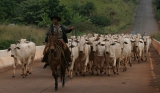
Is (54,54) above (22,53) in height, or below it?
above

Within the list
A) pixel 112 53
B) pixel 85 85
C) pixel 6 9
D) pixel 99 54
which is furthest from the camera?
pixel 6 9

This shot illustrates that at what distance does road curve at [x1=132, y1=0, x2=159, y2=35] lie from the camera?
270 feet

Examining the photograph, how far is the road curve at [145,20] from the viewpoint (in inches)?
3240

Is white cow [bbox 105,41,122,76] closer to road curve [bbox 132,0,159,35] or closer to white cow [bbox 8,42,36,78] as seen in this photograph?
white cow [bbox 8,42,36,78]

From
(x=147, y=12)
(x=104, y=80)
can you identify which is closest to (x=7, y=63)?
(x=104, y=80)

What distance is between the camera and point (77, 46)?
19922mm

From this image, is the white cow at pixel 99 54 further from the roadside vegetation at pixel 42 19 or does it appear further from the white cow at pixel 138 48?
the white cow at pixel 138 48

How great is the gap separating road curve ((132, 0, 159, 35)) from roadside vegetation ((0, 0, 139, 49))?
195 centimetres

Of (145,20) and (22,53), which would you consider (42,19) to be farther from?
(145,20)

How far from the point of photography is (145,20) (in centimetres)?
9550

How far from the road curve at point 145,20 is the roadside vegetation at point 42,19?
1.95m

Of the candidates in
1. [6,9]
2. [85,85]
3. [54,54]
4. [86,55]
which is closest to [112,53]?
[86,55]

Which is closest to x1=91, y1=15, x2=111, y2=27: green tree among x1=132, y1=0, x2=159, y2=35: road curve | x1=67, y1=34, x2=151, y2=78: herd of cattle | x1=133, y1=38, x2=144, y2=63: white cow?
x1=132, y1=0, x2=159, y2=35: road curve

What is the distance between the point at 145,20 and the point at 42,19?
1747 inches
